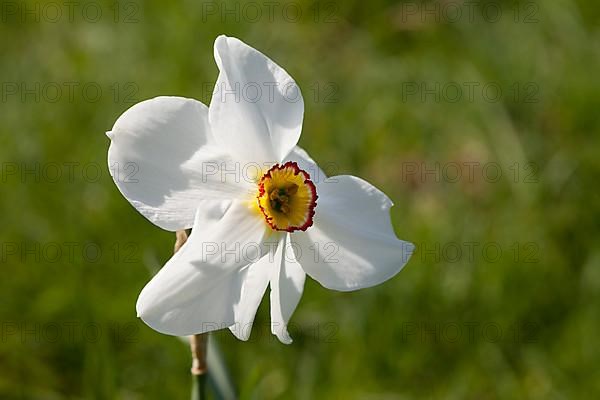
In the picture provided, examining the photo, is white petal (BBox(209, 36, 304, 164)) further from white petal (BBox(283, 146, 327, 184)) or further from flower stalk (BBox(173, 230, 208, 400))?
flower stalk (BBox(173, 230, 208, 400))

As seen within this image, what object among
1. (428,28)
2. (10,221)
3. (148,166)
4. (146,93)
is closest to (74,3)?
(146,93)

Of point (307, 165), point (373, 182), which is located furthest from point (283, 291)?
point (373, 182)

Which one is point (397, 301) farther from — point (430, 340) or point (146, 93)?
point (146, 93)

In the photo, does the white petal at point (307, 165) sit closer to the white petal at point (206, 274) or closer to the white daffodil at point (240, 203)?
the white daffodil at point (240, 203)

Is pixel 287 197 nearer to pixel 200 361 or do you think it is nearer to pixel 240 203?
pixel 240 203

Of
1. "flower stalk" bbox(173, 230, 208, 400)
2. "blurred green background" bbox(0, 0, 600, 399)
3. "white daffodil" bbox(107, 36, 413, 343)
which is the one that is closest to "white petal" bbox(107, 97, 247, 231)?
"white daffodil" bbox(107, 36, 413, 343)
